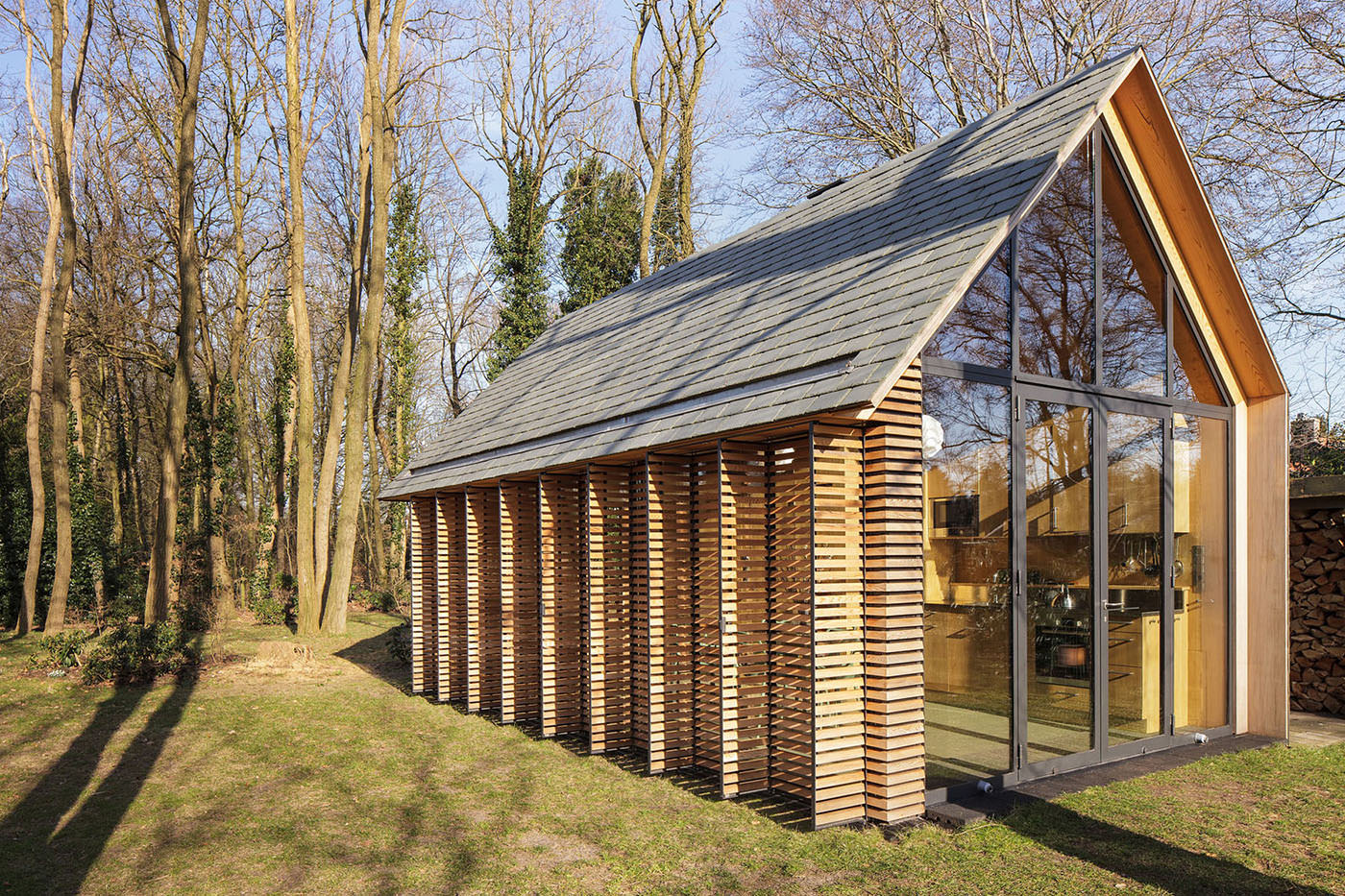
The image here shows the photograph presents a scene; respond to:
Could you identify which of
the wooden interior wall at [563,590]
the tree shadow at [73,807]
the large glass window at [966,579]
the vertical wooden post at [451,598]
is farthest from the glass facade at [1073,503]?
the vertical wooden post at [451,598]

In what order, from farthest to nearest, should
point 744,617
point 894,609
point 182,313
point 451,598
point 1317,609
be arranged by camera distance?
point 182,313, point 451,598, point 1317,609, point 744,617, point 894,609

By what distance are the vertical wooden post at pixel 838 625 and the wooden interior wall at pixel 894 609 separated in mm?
68

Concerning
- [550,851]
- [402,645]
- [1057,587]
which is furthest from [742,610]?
[402,645]

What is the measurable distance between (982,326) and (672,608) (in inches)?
134

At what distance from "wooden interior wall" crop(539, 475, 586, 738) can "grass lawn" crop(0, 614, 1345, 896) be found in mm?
586

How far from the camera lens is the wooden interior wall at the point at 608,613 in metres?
8.35

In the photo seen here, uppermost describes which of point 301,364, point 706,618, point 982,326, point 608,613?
point 301,364

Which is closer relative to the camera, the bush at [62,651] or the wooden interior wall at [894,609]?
the wooden interior wall at [894,609]

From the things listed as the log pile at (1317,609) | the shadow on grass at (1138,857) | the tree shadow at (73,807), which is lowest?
the tree shadow at (73,807)

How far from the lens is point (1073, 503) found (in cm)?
711

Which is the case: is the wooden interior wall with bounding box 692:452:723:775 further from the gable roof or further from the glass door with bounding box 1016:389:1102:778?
the glass door with bounding box 1016:389:1102:778

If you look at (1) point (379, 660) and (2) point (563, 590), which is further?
(1) point (379, 660)

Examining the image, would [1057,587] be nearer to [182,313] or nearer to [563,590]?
[563,590]

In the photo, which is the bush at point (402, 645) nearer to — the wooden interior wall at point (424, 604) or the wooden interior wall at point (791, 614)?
the wooden interior wall at point (424, 604)
